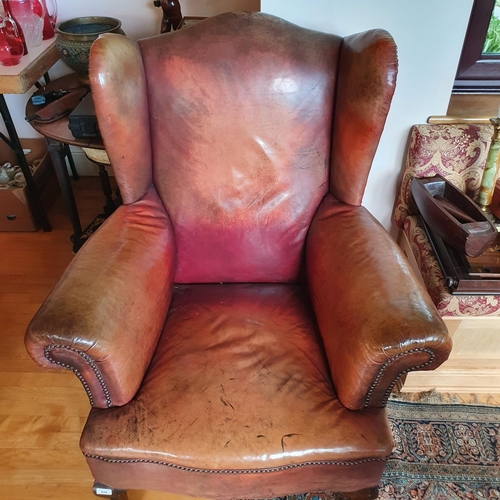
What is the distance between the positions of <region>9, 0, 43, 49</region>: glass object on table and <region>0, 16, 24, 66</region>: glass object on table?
8 centimetres

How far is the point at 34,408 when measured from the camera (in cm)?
152

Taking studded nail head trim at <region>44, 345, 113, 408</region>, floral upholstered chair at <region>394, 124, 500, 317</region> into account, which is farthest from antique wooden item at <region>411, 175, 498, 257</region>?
studded nail head trim at <region>44, 345, 113, 408</region>

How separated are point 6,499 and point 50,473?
0.12 meters

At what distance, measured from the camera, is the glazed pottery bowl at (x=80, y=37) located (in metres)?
1.64

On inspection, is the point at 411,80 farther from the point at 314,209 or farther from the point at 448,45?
the point at 314,209

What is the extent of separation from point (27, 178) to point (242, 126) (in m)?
1.21

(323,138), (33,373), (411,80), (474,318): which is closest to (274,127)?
(323,138)

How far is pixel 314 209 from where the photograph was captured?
1.35 meters

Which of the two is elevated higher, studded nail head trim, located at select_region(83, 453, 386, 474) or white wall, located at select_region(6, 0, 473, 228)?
white wall, located at select_region(6, 0, 473, 228)

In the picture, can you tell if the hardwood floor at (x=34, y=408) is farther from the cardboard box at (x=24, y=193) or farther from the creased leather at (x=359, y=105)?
the creased leather at (x=359, y=105)

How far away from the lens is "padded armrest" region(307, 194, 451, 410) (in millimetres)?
936

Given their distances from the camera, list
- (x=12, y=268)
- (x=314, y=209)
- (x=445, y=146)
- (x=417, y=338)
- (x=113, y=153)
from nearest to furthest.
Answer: (x=417, y=338), (x=113, y=153), (x=314, y=209), (x=445, y=146), (x=12, y=268)

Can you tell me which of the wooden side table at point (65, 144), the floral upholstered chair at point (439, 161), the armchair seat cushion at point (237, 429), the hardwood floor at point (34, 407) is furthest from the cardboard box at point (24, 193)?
the floral upholstered chair at point (439, 161)

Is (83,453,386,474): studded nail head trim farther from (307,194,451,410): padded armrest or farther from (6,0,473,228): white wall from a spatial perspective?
(6,0,473,228): white wall
